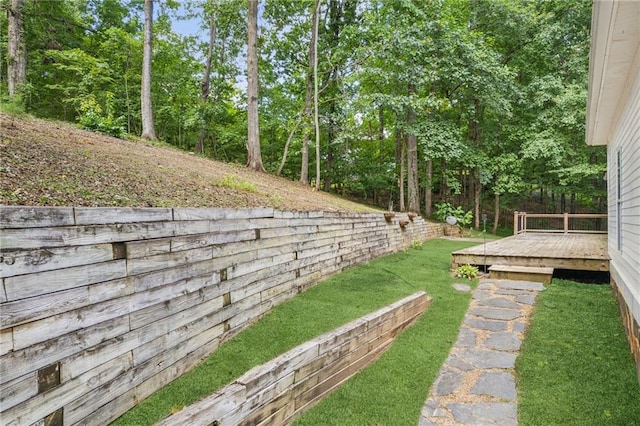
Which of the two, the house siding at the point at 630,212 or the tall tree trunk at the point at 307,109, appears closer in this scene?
the house siding at the point at 630,212

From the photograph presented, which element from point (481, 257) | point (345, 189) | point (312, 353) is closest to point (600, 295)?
point (481, 257)

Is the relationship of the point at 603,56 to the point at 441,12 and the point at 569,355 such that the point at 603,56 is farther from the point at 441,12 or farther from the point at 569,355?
the point at 441,12

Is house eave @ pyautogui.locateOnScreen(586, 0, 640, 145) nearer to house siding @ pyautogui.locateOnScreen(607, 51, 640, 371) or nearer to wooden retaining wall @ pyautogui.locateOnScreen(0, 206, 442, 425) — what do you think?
house siding @ pyautogui.locateOnScreen(607, 51, 640, 371)

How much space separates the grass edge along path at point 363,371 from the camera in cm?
242

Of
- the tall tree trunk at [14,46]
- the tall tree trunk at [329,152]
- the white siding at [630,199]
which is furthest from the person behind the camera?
the tall tree trunk at [329,152]

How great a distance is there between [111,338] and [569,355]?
3716mm

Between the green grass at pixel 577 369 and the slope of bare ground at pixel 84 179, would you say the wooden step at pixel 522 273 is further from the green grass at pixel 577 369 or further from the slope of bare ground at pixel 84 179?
the slope of bare ground at pixel 84 179

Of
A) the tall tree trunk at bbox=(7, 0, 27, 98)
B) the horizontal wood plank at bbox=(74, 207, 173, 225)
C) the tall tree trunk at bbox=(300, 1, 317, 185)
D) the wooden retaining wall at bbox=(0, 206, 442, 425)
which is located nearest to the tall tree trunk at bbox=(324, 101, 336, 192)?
the tall tree trunk at bbox=(300, 1, 317, 185)

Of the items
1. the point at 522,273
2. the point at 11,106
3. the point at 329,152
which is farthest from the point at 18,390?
the point at 329,152

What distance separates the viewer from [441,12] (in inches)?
498

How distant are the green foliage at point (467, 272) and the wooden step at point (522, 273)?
250 millimetres

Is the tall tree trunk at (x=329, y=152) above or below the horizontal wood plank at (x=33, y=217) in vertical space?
above

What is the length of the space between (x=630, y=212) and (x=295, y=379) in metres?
4.17

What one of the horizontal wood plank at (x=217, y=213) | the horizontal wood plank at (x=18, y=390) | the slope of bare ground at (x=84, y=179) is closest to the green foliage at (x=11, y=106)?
the slope of bare ground at (x=84, y=179)
